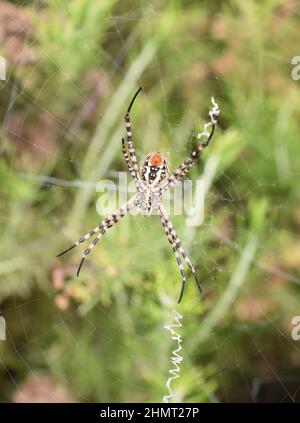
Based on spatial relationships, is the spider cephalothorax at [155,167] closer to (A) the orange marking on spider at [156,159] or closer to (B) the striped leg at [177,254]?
(A) the orange marking on spider at [156,159]

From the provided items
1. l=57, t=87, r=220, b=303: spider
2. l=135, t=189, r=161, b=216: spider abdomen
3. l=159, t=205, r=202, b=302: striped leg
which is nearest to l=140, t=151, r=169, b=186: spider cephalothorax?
l=57, t=87, r=220, b=303: spider

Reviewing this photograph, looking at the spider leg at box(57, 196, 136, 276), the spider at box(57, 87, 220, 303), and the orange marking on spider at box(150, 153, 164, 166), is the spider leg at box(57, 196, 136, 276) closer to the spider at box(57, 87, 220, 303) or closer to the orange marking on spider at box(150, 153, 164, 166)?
the spider at box(57, 87, 220, 303)

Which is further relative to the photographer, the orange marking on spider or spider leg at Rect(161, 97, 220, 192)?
the orange marking on spider

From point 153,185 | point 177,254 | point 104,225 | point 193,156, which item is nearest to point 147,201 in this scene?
point 153,185

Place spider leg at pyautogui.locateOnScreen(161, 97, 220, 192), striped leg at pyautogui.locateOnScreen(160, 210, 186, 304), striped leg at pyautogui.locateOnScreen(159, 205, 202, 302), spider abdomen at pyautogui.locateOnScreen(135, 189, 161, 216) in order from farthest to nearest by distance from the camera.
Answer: spider abdomen at pyautogui.locateOnScreen(135, 189, 161, 216) < striped leg at pyautogui.locateOnScreen(159, 205, 202, 302) < striped leg at pyautogui.locateOnScreen(160, 210, 186, 304) < spider leg at pyautogui.locateOnScreen(161, 97, 220, 192)

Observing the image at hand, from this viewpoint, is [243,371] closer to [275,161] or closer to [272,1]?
[275,161]

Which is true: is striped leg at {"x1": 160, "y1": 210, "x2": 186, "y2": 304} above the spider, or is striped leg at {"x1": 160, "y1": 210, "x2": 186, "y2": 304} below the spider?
below

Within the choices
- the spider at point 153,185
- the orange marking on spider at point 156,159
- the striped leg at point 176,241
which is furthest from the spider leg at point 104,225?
the orange marking on spider at point 156,159

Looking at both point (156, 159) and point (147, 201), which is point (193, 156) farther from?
point (147, 201)
